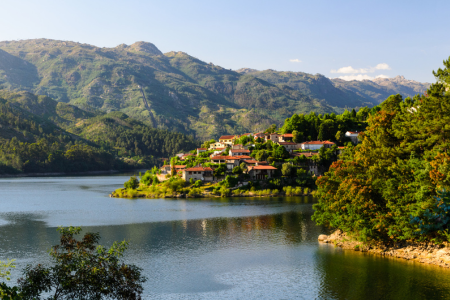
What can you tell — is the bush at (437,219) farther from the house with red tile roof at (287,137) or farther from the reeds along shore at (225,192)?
the house with red tile roof at (287,137)

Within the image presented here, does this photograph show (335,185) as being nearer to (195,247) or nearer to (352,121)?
(195,247)

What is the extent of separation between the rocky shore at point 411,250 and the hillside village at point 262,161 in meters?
67.7

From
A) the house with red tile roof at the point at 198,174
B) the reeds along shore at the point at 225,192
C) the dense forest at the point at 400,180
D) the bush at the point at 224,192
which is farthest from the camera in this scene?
the house with red tile roof at the point at 198,174

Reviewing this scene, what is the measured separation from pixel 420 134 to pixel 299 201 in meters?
56.9

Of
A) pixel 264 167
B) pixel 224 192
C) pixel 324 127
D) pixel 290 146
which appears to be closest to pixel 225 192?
pixel 224 192

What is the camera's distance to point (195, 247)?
5778 centimetres

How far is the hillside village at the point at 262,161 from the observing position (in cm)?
12319

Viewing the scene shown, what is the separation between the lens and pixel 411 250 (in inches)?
1839

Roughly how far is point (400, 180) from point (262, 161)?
80885 millimetres

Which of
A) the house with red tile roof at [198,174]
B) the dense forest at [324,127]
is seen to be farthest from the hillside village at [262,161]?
the dense forest at [324,127]

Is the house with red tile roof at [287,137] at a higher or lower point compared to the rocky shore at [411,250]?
higher

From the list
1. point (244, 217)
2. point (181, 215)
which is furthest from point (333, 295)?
point (181, 215)

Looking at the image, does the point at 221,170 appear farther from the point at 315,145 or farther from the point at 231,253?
the point at 231,253

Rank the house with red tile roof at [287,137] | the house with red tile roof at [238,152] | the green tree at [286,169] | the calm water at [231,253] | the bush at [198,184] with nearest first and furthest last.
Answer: the calm water at [231,253], the green tree at [286,169], the bush at [198,184], the house with red tile roof at [238,152], the house with red tile roof at [287,137]
